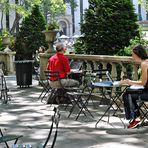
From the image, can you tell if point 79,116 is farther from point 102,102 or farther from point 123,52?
Result: point 123,52

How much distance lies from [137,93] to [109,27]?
323 inches

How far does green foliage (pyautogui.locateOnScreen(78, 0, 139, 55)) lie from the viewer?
15773 mm

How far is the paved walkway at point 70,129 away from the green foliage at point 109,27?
4993mm

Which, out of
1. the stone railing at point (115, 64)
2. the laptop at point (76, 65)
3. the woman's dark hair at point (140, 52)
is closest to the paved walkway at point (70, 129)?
the stone railing at point (115, 64)

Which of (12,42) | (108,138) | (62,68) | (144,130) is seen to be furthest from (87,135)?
(12,42)

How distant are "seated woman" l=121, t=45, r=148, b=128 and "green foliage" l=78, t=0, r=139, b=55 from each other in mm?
7800

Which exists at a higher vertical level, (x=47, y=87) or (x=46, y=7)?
(x=46, y=7)

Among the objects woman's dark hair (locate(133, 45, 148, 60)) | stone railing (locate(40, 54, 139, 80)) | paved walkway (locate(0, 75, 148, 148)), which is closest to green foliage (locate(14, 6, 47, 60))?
stone railing (locate(40, 54, 139, 80))

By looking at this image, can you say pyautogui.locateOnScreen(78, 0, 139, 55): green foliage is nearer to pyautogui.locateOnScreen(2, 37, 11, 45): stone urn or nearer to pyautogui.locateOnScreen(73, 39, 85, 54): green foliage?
pyautogui.locateOnScreen(73, 39, 85, 54): green foliage

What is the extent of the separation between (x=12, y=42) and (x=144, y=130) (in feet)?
69.6

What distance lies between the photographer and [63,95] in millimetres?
11344

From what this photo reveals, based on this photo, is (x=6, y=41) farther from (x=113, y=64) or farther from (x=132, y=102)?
(x=132, y=102)

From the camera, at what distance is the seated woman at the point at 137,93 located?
7.64 metres

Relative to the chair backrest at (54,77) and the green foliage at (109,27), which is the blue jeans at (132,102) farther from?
the green foliage at (109,27)
